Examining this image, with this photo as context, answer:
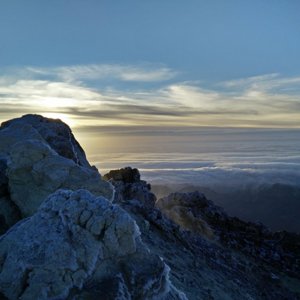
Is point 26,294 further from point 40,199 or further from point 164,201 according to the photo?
point 164,201

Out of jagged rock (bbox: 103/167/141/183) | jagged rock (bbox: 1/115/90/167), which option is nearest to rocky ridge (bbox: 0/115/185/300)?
jagged rock (bbox: 1/115/90/167)

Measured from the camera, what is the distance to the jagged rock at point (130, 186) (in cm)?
4150

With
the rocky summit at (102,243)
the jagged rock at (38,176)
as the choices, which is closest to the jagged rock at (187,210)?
the rocky summit at (102,243)

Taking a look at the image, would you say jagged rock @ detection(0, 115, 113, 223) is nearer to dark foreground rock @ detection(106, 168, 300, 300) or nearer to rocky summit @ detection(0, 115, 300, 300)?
rocky summit @ detection(0, 115, 300, 300)

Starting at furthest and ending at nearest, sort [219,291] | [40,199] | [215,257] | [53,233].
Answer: [215,257], [219,291], [40,199], [53,233]

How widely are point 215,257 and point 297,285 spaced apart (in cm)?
825

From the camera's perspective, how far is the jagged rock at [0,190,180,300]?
12.7 m

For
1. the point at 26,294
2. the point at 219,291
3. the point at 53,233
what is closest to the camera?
the point at 26,294

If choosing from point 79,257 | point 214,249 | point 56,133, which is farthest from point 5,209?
point 214,249

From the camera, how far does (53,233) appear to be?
13695 millimetres

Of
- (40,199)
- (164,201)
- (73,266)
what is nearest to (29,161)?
(40,199)

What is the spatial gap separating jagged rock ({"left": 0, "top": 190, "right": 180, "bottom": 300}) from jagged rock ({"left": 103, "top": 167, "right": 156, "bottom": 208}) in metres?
24.5

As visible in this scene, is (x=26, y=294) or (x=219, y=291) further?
(x=219, y=291)

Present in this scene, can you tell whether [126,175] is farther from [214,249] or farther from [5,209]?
[5,209]
